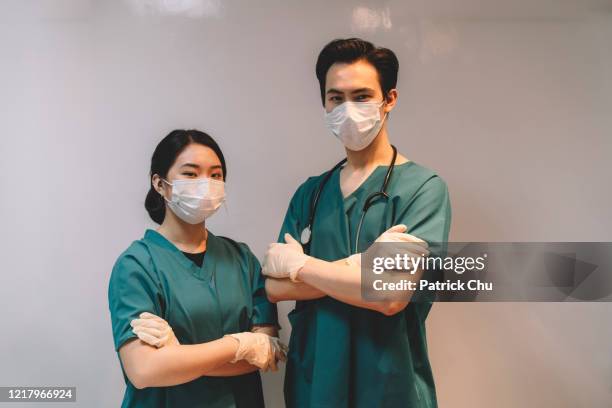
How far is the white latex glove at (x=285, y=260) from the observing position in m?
1.70

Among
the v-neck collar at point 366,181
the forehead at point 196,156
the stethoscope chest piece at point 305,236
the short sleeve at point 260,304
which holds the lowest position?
the short sleeve at point 260,304

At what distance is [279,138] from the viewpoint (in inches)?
90.7

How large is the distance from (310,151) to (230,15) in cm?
60

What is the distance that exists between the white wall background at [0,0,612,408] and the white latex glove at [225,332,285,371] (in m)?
0.52

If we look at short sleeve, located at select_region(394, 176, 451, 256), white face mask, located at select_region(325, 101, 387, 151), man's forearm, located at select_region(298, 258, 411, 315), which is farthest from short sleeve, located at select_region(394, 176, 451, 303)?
white face mask, located at select_region(325, 101, 387, 151)

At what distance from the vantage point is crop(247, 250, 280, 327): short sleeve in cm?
187

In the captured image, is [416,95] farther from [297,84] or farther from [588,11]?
[588,11]

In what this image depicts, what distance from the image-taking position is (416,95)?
2.29 meters

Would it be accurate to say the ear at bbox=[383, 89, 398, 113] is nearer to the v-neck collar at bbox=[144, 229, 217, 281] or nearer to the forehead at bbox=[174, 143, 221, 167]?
the forehead at bbox=[174, 143, 221, 167]

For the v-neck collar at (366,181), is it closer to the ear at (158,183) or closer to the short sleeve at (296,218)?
the short sleeve at (296,218)

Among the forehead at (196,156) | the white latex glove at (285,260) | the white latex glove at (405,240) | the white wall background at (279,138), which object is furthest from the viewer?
the white wall background at (279,138)

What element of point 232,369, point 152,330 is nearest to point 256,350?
point 232,369

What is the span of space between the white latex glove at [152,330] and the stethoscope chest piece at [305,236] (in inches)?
19.5

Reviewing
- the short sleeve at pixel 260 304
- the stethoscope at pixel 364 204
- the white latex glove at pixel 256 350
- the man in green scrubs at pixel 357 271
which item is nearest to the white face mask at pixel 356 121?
the man in green scrubs at pixel 357 271
